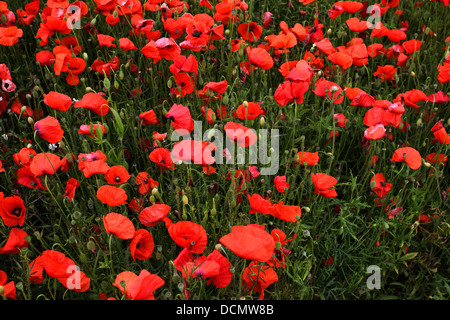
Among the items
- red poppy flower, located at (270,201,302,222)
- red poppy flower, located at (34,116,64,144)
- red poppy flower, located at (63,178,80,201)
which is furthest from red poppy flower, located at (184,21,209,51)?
red poppy flower, located at (270,201,302,222)

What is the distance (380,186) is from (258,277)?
0.74 meters

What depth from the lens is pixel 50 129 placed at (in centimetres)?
185

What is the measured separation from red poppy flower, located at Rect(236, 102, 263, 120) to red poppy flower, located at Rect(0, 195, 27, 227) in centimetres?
98

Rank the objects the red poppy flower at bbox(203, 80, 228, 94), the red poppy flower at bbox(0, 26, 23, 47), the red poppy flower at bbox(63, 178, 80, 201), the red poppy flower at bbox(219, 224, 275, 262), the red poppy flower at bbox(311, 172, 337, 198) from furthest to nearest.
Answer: the red poppy flower at bbox(0, 26, 23, 47) < the red poppy flower at bbox(203, 80, 228, 94) < the red poppy flower at bbox(63, 178, 80, 201) < the red poppy flower at bbox(311, 172, 337, 198) < the red poppy flower at bbox(219, 224, 275, 262)

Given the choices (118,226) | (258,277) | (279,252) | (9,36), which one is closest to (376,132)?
(279,252)

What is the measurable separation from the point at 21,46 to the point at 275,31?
5.71 ft

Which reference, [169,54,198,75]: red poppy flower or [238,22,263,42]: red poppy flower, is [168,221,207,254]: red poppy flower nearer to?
[169,54,198,75]: red poppy flower

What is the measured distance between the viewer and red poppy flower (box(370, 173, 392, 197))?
6.36ft

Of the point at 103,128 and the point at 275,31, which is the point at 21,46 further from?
the point at 275,31

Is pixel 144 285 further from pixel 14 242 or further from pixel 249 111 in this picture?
pixel 249 111

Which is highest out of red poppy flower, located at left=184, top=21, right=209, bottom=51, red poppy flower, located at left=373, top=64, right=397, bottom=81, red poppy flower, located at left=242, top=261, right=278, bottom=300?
red poppy flower, located at left=184, top=21, right=209, bottom=51

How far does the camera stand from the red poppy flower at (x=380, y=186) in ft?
6.36

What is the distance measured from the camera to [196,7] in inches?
120
